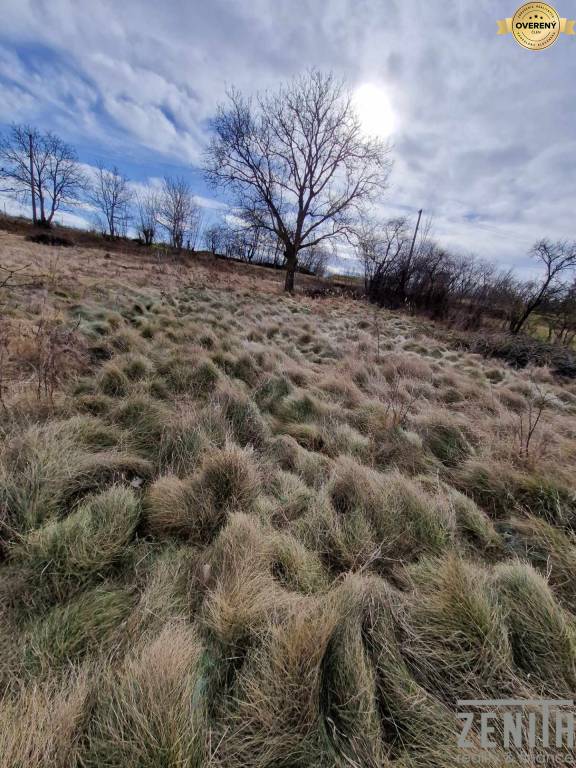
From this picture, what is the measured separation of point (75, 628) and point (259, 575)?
2.15 feet

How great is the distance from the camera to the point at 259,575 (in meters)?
1.22

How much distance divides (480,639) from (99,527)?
1.64m

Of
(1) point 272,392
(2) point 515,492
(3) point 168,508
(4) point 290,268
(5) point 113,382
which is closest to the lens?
(3) point 168,508

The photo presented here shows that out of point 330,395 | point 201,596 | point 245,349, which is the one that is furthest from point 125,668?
point 245,349

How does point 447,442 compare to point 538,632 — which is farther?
point 447,442

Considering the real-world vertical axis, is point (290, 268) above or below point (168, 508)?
above

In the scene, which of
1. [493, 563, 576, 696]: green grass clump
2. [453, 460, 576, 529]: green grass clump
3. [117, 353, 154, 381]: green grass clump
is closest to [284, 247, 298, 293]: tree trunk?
[117, 353, 154, 381]: green grass clump

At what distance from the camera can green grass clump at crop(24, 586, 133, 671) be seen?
0.93 m

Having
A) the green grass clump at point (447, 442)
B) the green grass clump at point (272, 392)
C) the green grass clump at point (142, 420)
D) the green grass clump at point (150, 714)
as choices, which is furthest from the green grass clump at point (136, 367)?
the green grass clump at point (447, 442)

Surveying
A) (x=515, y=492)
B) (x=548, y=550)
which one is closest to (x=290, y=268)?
(x=515, y=492)

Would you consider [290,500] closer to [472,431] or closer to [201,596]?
[201,596]

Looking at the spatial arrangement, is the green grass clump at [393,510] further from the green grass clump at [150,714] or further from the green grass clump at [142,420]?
the green grass clump at [142,420]

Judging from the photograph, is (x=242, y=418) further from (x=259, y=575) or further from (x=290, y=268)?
(x=290, y=268)

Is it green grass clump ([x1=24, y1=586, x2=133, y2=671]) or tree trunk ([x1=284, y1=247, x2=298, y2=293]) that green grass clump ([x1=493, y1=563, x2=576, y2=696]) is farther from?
tree trunk ([x1=284, y1=247, x2=298, y2=293])
